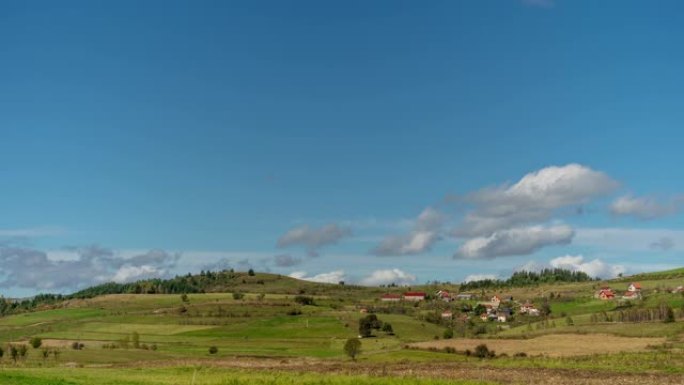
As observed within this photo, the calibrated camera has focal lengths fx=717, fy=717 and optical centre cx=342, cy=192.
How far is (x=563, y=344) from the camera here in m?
123

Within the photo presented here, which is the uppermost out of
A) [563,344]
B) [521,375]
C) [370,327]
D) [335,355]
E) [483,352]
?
[521,375]

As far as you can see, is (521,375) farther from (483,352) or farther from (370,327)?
(370,327)

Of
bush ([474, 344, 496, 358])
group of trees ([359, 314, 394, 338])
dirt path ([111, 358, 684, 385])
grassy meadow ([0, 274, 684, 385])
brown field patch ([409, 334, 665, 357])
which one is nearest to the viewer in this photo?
dirt path ([111, 358, 684, 385])

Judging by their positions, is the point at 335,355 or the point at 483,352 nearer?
the point at 483,352

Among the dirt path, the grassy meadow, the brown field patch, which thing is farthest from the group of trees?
the dirt path

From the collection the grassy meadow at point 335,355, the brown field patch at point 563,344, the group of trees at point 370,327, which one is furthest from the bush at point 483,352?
the group of trees at point 370,327

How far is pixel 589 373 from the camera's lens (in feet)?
233

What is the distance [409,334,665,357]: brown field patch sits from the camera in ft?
356

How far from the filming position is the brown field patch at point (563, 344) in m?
108

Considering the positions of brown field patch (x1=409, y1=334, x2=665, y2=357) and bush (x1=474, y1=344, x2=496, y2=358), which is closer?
brown field patch (x1=409, y1=334, x2=665, y2=357)

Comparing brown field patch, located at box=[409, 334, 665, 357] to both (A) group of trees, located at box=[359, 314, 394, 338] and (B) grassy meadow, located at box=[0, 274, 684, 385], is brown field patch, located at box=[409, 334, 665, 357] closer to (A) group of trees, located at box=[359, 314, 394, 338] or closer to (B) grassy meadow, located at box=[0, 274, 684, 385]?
(B) grassy meadow, located at box=[0, 274, 684, 385]

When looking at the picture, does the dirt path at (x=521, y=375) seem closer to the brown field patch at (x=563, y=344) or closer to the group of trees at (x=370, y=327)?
the brown field patch at (x=563, y=344)

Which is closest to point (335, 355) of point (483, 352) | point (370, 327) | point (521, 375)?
point (483, 352)

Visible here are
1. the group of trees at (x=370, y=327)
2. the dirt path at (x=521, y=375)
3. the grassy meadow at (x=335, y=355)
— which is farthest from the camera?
the group of trees at (x=370, y=327)
